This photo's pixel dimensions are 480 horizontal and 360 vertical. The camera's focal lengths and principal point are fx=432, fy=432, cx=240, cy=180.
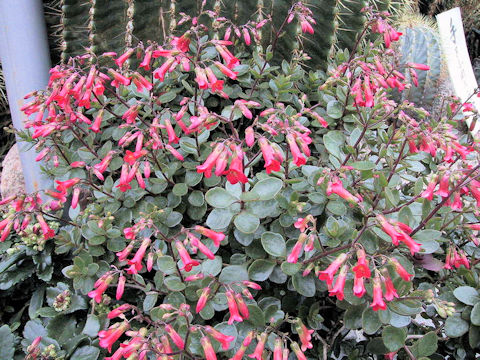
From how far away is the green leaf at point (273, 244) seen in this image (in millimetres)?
1028

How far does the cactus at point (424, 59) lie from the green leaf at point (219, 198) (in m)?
2.68

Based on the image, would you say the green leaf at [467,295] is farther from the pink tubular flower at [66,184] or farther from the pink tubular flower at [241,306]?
the pink tubular flower at [66,184]

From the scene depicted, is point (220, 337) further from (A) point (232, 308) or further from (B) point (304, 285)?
(B) point (304, 285)

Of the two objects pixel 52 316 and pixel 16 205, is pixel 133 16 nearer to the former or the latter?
pixel 16 205

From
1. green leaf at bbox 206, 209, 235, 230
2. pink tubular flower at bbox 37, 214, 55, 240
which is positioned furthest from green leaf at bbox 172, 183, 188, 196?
pink tubular flower at bbox 37, 214, 55, 240

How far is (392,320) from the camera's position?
98cm

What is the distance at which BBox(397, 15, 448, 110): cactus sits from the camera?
3.34m

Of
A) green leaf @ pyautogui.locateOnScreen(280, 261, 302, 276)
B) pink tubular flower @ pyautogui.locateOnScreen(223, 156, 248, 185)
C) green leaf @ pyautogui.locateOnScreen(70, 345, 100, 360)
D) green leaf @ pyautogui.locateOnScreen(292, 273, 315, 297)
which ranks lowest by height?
green leaf @ pyautogui.locateOnScreen(70, 345, 100, 360)

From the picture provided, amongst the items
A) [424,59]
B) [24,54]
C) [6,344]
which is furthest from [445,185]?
[424,59]

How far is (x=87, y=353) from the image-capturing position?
3.71 feet

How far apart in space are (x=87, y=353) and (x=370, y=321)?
72 cm

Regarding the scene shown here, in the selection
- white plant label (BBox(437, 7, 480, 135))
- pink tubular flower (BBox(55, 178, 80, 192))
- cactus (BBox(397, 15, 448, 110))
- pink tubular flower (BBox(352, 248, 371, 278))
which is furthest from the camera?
cactus (BBox(397, 15, 448, 110))

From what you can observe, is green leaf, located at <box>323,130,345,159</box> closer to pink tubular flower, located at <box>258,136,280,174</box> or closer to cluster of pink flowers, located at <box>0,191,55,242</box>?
pink tubular flower, located at <box>258,136,280,174</box>

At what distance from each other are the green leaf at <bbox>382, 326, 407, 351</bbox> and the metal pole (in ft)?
4.20
